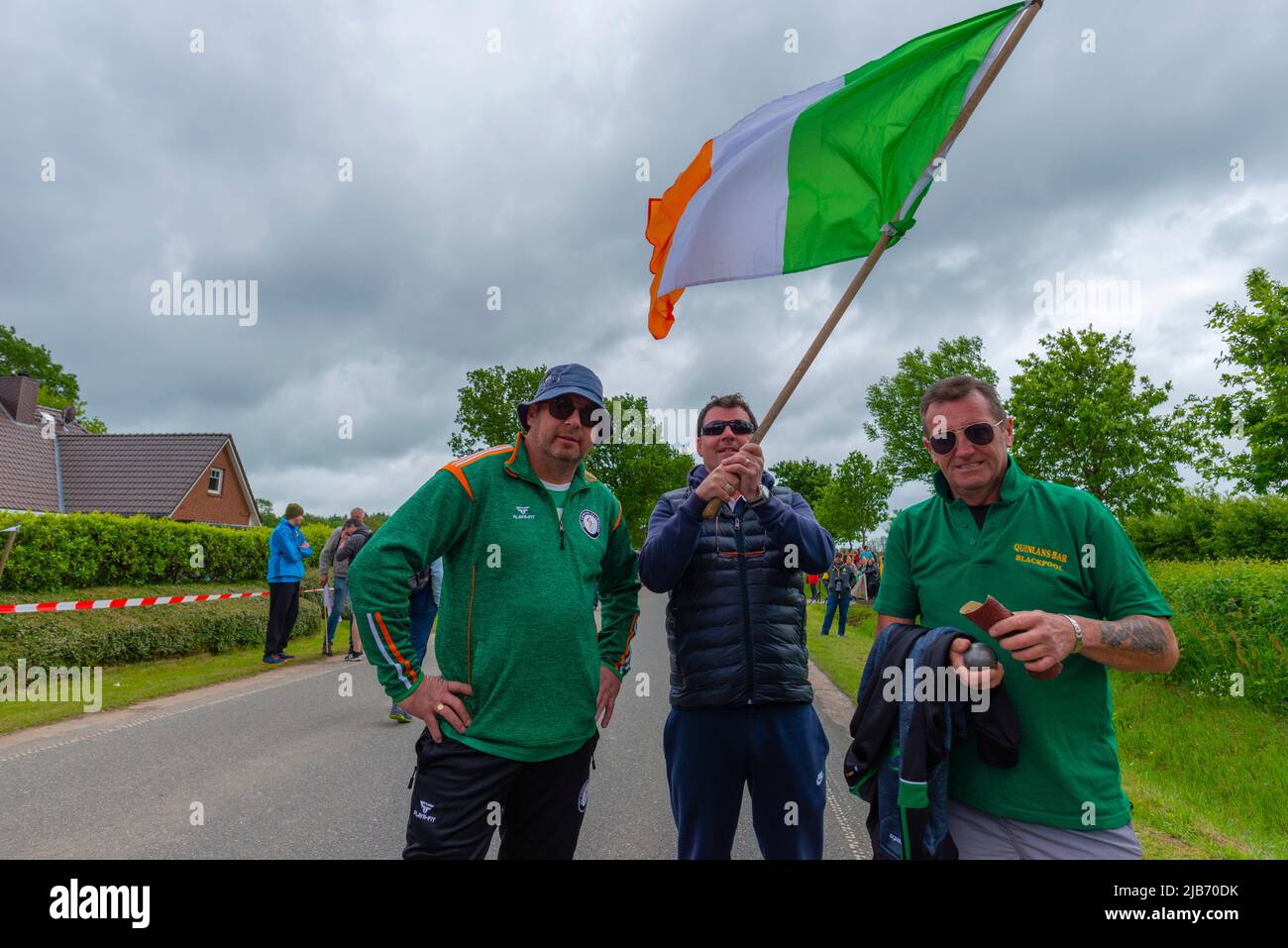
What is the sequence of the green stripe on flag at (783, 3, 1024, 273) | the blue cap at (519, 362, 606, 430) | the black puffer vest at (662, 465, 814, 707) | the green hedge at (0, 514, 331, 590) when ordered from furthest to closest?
the green hedge at (0, 514, 331, 590) → the green stripe on flag at (783, 3, 1024, 273) → the black puffer vest at (662, 465, 814, 707) → the blue cap at (519, 362, 606, 430)

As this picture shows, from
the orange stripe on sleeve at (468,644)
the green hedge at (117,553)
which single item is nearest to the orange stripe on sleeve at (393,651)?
the orange stripe on sleeve at (468,644)

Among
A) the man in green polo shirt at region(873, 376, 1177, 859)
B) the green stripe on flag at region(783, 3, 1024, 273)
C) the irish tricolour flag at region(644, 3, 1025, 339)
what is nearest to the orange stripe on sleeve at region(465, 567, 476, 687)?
the man in green polo shirt at region(873, 376, 1177, 859)

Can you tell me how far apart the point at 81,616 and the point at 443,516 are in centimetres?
1073

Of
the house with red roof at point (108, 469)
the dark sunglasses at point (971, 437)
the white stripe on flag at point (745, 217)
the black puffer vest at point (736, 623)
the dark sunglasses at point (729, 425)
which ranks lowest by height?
the black puffer vest at point (736, 623)

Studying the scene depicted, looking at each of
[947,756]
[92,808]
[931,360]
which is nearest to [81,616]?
[92,808]

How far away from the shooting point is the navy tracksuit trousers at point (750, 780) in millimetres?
2762

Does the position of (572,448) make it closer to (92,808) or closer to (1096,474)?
(92,808)

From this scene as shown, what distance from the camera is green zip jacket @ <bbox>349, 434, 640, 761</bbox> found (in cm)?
231

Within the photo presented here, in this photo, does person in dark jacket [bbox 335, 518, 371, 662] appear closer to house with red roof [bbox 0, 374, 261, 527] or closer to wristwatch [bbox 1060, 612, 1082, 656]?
wristwatch [bbox 1060, 612, 1082, 656]

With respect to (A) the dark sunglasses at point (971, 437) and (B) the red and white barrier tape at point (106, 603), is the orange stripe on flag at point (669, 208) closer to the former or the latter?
(A) the dark sunglasses at point (971, 437)

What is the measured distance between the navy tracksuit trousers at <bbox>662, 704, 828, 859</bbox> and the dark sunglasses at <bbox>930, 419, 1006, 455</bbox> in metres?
1.25

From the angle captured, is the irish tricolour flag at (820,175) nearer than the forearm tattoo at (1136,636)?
No

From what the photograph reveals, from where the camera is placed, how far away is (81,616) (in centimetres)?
1008

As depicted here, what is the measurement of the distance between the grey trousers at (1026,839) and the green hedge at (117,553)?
1337cm
